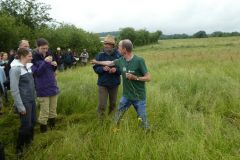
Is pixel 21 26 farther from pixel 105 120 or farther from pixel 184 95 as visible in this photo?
pixel 105 120

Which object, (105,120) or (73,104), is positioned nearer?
(105,120)

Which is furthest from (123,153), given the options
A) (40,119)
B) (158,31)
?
(158,31)

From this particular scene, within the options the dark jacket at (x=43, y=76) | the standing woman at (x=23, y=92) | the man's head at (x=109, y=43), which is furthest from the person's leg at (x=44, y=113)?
the man's head at (x=109, y=43)

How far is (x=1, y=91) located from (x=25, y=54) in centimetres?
404

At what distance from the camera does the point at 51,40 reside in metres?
30.6

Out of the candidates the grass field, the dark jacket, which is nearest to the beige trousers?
the dark jacket

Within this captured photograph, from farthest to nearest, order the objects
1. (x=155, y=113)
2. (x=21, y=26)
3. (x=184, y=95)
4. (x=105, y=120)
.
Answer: (x=21, y=26)
(x=184, y=95)
(x=155, y=113)
(x=105, y=120)

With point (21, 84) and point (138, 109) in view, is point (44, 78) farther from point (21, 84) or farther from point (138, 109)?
point (138, 109)

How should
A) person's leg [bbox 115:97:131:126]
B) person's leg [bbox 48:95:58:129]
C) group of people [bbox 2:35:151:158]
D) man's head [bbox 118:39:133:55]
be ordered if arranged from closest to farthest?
group of people [bbox 2:35:151:158], man's head [bbox 118:39:133:55], person's leg [bbox 115:97:131:126], person's leg [bbox 48:95:58:129]

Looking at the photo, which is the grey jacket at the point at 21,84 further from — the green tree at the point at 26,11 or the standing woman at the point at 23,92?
the green tree at the point at 26,11

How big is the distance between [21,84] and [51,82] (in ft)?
3.92

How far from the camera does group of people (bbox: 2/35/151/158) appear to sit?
19.1ft

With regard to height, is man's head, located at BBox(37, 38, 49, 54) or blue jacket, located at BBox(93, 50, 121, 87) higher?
man's head, located at BBox(37, 38, 49, 54)

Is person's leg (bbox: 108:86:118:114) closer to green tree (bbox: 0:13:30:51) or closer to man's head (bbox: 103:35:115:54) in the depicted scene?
man's head (bbox: 103:35:115:54)
